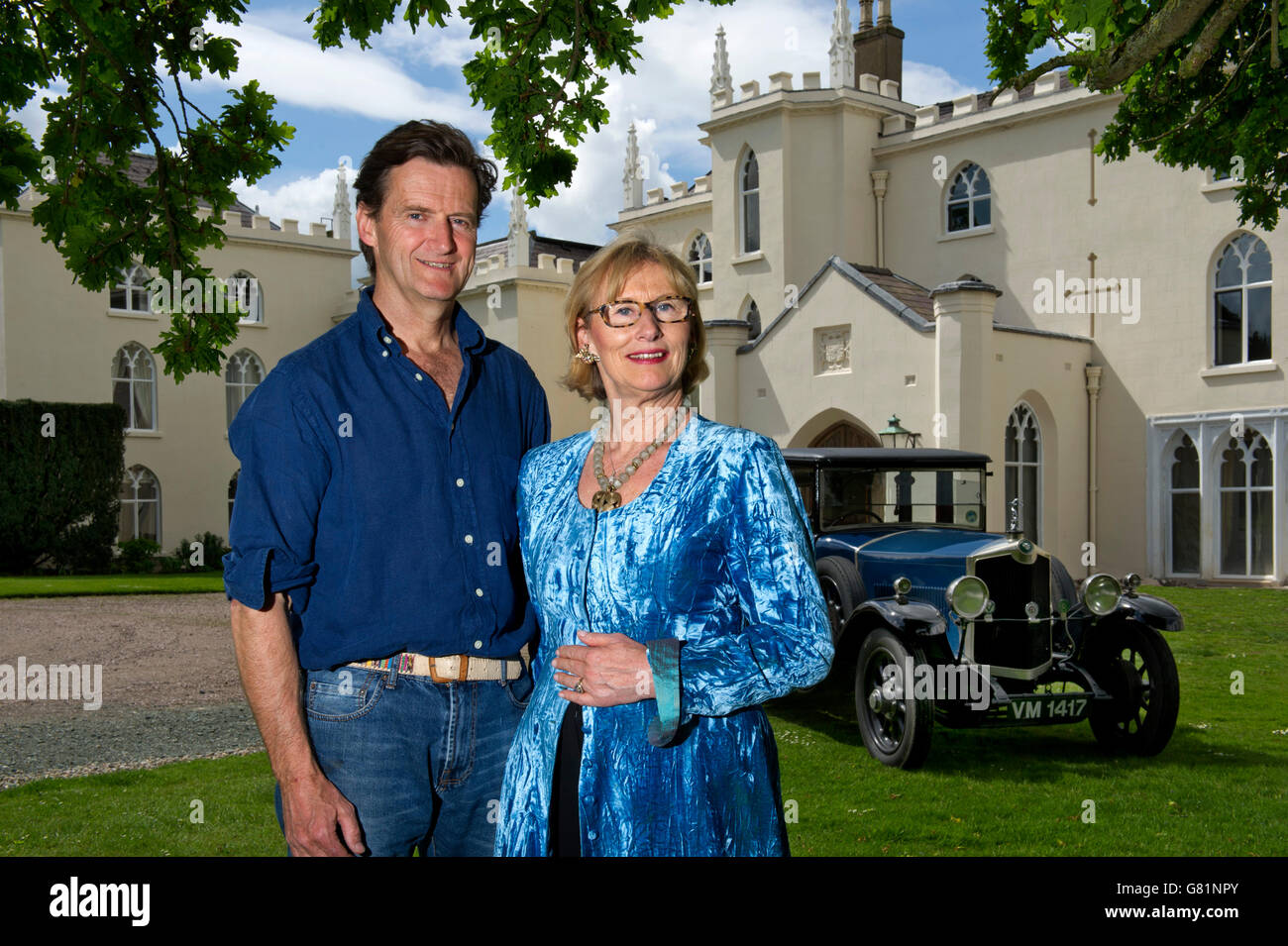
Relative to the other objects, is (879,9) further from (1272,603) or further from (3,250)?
(3,250)

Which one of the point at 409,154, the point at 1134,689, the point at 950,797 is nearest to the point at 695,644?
the point at 409,154

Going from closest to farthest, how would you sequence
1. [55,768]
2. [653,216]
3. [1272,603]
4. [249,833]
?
[249,833]
[55,768]
[1272,603]
[653,216]

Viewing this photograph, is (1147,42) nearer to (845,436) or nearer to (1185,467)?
(845,436)

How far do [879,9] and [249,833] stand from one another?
27204mm

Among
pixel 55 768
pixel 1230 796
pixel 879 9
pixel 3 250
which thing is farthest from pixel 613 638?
pixel 3 250

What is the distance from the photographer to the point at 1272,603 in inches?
632

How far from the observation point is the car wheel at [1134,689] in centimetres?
700

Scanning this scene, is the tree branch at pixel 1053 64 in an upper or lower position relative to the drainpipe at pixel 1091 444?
upper

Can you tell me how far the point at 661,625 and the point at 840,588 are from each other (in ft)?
19.5

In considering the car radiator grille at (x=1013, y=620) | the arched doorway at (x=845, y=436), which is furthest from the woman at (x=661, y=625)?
the arched doorway at (x=845, y=436)

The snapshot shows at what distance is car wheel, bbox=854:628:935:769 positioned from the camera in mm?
6668

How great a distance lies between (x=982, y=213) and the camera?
78.7ft

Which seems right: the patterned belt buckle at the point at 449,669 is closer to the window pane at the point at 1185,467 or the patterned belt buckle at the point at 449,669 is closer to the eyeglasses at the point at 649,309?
the eyeglasses at the point at 649,309

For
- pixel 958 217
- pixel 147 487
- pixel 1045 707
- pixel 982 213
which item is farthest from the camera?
pixel 147 487
